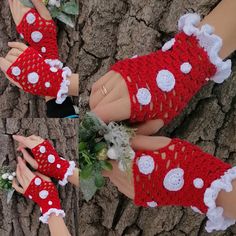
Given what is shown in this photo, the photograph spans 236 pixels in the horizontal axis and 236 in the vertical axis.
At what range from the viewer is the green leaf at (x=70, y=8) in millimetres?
680

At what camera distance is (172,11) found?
0.65 m

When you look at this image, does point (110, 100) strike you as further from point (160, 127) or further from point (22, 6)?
point (22, 6)

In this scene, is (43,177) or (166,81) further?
(43,177)

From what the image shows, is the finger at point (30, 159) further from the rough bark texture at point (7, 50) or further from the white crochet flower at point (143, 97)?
the white crochet flower at point (143, 97)

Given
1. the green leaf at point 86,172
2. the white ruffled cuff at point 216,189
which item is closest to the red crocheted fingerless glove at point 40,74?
the green leaf at point 86,172

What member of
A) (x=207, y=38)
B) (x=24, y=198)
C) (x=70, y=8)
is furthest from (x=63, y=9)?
(x=24, y=198)

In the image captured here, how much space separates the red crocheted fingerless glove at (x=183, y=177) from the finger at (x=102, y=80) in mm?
109

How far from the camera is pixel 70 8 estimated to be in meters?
0.68

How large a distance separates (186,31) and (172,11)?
3.0 inches

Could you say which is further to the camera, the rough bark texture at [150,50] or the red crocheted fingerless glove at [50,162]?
the red crocheted fingerless glove at [50,162]

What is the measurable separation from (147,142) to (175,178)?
6 centimetres

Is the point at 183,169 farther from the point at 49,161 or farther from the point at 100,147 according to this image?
the point at 49,161

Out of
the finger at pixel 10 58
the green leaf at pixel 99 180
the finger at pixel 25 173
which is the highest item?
the finger at pixel 10 58

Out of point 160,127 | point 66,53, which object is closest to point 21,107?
point 66,53
